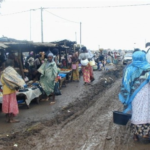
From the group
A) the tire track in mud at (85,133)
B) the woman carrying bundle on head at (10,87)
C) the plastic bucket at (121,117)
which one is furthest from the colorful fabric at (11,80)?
the plastic bucket at (121,117)

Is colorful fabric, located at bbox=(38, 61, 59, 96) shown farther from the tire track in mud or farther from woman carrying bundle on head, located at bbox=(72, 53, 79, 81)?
woman carrying bundle on head, located at bbox=(72, 53, 79, 81)

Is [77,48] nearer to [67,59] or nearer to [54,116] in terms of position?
[67,59]

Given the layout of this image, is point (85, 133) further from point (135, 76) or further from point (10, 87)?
point (10, 87)

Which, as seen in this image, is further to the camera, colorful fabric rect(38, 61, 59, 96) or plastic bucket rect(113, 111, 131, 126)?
colorful fabric rect(38, 61, 59, 96)

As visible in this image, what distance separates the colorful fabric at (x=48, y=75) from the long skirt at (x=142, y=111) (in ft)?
15.1

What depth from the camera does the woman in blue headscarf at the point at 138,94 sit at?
4.96 m

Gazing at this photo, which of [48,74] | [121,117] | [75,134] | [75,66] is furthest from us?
[75,66]

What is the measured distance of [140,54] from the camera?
17.0 feet

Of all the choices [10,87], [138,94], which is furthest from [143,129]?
[10,87]

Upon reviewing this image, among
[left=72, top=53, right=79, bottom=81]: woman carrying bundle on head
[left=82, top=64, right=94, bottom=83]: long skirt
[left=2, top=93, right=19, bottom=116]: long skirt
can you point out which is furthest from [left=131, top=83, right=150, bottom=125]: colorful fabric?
[left=72, top=53, right=79, bottom=81]: woman carrying bundle on head

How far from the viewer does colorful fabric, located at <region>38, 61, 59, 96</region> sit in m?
9.10

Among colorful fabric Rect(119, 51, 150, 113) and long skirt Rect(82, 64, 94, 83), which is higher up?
colorful fabric Rect(119, 51, 150, 113)

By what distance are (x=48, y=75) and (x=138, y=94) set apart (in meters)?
4.68

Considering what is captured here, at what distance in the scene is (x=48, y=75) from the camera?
9.12m
